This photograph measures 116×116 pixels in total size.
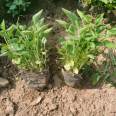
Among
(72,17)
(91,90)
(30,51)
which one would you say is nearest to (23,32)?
(30,51)

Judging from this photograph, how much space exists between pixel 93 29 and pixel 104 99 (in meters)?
0.67

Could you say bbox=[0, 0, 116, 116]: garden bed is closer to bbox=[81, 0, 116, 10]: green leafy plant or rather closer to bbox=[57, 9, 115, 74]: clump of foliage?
bbox=[57, 9, 115, 74]: clump of foliage

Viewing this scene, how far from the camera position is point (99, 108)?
304cm

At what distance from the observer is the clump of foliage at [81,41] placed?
278 cm

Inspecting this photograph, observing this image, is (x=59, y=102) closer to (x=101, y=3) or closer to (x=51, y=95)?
(x=51, y=95)

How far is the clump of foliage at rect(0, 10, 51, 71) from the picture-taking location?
2852 mm

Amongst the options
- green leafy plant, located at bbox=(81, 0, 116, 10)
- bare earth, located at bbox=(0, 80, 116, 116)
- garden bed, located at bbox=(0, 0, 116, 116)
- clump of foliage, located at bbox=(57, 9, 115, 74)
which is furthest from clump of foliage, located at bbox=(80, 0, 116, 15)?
bare earth, located at bbox=(0, 80, 116, 116)

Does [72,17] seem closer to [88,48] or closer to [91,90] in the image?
[88,48]

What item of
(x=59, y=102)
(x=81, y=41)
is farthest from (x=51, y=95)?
(x=81, y=41)

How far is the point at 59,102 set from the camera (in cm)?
308

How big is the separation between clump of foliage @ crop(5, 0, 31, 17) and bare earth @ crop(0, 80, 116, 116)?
2.50 ft

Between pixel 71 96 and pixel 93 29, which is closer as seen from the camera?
pixel 93 29

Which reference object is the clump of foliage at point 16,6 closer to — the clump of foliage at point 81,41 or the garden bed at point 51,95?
the garden bed at point 51,95

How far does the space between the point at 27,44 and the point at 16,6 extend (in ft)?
2.29
